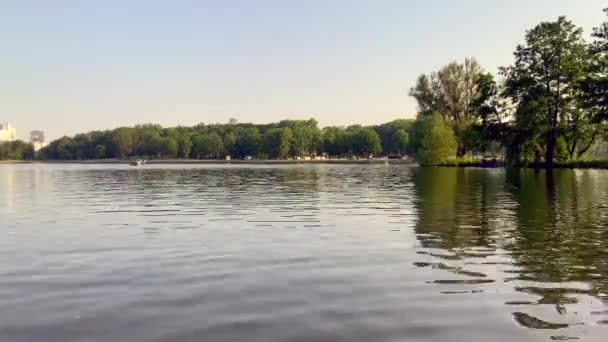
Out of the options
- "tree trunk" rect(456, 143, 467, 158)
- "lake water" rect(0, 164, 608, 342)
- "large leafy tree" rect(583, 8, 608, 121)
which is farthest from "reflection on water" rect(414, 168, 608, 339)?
"tree trunk" rect(456, 143, 467, 158)

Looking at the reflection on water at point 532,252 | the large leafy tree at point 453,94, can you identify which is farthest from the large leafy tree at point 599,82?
the reflection on water at point 532,252

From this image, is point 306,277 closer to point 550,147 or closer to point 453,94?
point 550,147

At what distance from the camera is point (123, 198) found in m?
35.8

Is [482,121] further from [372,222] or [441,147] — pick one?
[372,222]

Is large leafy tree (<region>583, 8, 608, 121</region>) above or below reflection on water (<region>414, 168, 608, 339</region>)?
above

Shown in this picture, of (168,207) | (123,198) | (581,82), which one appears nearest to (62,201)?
(123,198)

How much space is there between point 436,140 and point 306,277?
94.8 m

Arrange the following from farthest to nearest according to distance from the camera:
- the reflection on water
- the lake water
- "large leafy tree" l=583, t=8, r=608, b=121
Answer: "large leafy tree" l=583, t=8, r=608, b=121 < the reflection on water < the lake water

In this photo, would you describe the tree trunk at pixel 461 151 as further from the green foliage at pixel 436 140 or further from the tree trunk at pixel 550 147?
the tree trunk at pixel 550 147

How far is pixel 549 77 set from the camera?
79125mm

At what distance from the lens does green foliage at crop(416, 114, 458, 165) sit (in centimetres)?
10256

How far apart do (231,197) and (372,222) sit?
51.9 feet

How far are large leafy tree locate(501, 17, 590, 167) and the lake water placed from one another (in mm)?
58307

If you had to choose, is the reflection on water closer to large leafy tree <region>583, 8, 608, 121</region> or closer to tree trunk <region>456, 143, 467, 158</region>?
large leafy tree <region>583, 8, 608, 121</region>
